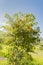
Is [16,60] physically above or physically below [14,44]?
below

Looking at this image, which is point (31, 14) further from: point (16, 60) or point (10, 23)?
point (16, 60)

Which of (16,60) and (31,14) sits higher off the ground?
(31,14)

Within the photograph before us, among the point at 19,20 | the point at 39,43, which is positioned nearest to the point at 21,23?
the point at 19,20

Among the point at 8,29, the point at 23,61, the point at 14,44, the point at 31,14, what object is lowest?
the point at 23,61

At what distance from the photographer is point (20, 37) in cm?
1720

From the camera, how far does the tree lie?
17125mm

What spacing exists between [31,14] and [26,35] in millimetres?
2060

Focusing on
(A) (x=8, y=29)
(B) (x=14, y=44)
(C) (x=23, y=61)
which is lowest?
(C) (x=23, y=61)

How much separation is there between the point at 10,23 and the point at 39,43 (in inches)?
134

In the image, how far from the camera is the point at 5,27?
17.3 meters

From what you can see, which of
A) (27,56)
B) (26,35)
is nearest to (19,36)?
(26,35)

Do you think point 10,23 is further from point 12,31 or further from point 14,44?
point 14,44

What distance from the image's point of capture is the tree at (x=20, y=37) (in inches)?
674

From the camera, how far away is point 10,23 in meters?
17.3
